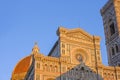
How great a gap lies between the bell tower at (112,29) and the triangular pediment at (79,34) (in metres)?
6.22

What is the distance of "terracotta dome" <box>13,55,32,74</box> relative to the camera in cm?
4622

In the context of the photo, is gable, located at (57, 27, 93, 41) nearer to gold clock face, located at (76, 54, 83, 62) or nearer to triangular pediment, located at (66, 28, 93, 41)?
triangular pediment, located at (66, 28, 93, 41)

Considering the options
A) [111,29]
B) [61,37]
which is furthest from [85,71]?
[111,29]

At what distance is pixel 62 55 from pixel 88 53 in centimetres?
402

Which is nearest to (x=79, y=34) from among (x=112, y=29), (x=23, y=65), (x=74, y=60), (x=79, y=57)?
(x=79, y=57)

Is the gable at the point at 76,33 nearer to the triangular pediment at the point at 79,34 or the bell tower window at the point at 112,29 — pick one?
the triangular pediment at the point at 79,34

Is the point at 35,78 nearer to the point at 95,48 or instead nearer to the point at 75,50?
the point at 75,50

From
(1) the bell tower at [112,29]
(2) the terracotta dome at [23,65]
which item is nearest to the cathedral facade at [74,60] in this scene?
(1) the bell tower at [112,29]

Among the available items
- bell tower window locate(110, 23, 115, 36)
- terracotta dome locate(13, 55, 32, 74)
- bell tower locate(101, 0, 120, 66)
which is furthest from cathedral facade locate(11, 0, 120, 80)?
terracotta dome locate(13, 55, 32, 74)

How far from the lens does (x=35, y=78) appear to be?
2961 cm

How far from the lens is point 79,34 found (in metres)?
35.6

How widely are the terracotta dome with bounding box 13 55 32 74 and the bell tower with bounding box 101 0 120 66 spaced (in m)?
14.3

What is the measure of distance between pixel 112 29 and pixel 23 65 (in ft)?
55.9

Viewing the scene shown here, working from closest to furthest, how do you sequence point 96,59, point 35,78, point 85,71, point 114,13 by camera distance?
point 35,78 → point 85,71 → point 96,59 → point 114,13
